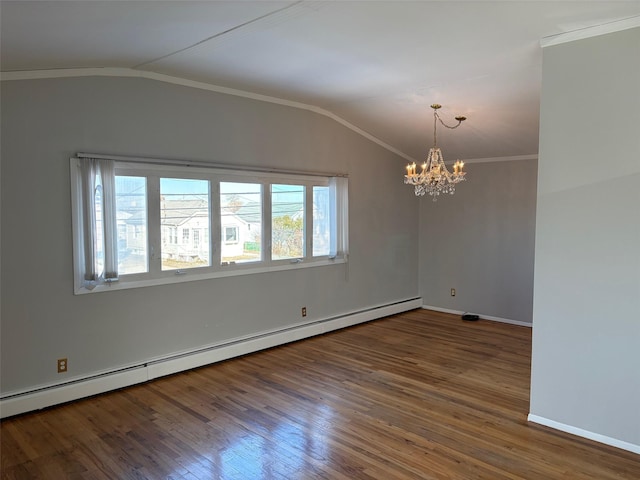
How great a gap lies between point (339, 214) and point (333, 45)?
8.56 feet

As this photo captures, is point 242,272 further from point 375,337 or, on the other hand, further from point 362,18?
point 362,18

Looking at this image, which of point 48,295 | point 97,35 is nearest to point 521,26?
point 97,35

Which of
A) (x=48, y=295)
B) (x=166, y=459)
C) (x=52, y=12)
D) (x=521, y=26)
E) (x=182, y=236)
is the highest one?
(x=521, y=26)

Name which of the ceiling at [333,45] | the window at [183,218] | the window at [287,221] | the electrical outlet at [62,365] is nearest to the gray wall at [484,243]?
the ceiling at [333,45]

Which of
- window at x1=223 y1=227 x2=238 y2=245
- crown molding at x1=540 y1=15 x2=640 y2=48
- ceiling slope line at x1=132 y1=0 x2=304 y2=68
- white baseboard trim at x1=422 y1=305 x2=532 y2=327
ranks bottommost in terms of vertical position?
white baseboard trim at x1=422 y1=305 x2=532 y2=327

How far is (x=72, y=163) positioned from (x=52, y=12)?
155 cm

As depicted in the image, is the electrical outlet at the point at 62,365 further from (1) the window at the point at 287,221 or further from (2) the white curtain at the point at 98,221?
(1) the window at the point at 287,221

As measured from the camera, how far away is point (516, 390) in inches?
152

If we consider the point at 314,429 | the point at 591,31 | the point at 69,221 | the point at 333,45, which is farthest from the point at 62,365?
the point at 591,31

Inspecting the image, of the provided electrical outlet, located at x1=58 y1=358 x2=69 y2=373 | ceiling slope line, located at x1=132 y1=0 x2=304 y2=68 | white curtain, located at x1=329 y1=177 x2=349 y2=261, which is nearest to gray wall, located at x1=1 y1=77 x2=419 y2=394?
electrical outlet, located at x1=58 y1=358 x2=69 y2=373

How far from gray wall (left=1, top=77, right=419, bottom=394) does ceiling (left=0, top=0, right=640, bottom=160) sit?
0.26m

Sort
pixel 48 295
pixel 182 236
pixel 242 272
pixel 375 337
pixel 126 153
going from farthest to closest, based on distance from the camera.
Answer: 1. pixel 375 337
2. pixel 242 272
3. pixel 182 236
4. pixel 126 153
5. pixel 48 295

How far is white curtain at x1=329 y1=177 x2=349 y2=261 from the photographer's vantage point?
5625mm

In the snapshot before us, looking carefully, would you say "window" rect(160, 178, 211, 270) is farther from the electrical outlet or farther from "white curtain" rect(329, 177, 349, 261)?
"white curtain" rect(329, 177, 349, 261)
